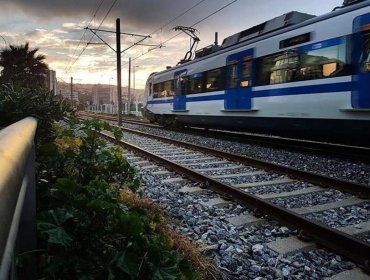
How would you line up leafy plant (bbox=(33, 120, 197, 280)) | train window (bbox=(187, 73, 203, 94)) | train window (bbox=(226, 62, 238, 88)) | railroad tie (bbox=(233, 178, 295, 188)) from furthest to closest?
train window (bbox=(187, 73, 203, 94)), train window (bbox=(226, 62, 238, 88)), railroad tie (bbox=(233, 178, 295, 188)), leafy plant (bbox=(33, 120, 197, 280))

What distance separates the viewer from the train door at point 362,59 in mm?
7695

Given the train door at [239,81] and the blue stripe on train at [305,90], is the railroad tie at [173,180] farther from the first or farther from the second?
the train door at [239,81]

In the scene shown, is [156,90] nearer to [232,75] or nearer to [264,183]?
[232,75]

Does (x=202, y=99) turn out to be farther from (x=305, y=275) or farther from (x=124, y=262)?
(x=124, y=262)

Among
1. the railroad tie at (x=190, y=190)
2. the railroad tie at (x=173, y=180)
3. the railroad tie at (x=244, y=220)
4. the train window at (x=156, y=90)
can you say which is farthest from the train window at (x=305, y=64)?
the train window at (x=156, y=90)

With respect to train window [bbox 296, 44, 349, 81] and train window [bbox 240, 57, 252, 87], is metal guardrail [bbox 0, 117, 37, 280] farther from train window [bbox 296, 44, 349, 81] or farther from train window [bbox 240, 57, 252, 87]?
train window [bbox 240, 57, 252, 87]

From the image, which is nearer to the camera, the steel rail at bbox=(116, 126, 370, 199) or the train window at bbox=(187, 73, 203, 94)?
the steel rail at bbox=(116, 126, 370, 199)

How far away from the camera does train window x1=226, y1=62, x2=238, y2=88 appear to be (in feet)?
41.3

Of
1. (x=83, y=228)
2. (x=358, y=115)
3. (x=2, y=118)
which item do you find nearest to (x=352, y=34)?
(x=358, y=115)

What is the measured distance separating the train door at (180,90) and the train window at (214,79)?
8.08 ft

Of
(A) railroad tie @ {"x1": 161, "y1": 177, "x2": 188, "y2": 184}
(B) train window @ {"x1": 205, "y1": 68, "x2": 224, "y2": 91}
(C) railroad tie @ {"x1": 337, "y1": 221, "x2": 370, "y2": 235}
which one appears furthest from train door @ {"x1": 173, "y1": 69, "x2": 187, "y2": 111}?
(C) railroad tie @ {"x1": 337, "y1": 221, "x2": 370, "y2": 235}

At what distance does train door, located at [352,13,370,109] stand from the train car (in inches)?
0.7

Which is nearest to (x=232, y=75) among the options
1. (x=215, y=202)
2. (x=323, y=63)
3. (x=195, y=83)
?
(x=195, y=83)

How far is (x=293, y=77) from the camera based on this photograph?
9.92 meters
